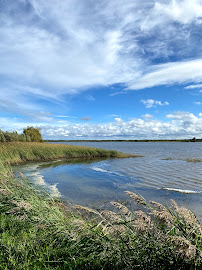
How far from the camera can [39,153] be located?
24.9 m

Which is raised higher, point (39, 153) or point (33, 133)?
point (33, 133)

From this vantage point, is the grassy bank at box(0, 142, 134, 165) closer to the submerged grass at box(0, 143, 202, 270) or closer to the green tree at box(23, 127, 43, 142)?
the submerged grass at box(0, 143, 202, 270)

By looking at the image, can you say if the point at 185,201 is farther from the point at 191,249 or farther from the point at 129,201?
the point at 191,249

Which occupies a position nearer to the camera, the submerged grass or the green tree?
the submerged grass

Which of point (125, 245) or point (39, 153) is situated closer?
point (125, 245)

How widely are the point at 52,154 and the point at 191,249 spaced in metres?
25.2

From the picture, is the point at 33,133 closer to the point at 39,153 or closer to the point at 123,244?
the point at 39,153

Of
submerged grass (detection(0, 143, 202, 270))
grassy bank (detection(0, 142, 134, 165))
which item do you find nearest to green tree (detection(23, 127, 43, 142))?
grassy bank (detection(0, 142, 134, 165))

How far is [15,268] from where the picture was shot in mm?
2809

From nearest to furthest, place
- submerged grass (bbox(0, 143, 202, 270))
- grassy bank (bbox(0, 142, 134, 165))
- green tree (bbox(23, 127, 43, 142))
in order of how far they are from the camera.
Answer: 1. submerged grass (bbox(0, 143, 202, 270))
2. grassy bank (bbox(0, 142, 134, 165))
3. green tree (bbox(23, 127, 43, 142))

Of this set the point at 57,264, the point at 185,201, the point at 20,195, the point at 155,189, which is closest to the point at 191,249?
the point at 57,264

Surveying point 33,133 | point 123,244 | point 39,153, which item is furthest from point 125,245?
point 33,133

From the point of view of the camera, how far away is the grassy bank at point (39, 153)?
67.7 ft

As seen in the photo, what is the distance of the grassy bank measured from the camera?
2064 centimetres
